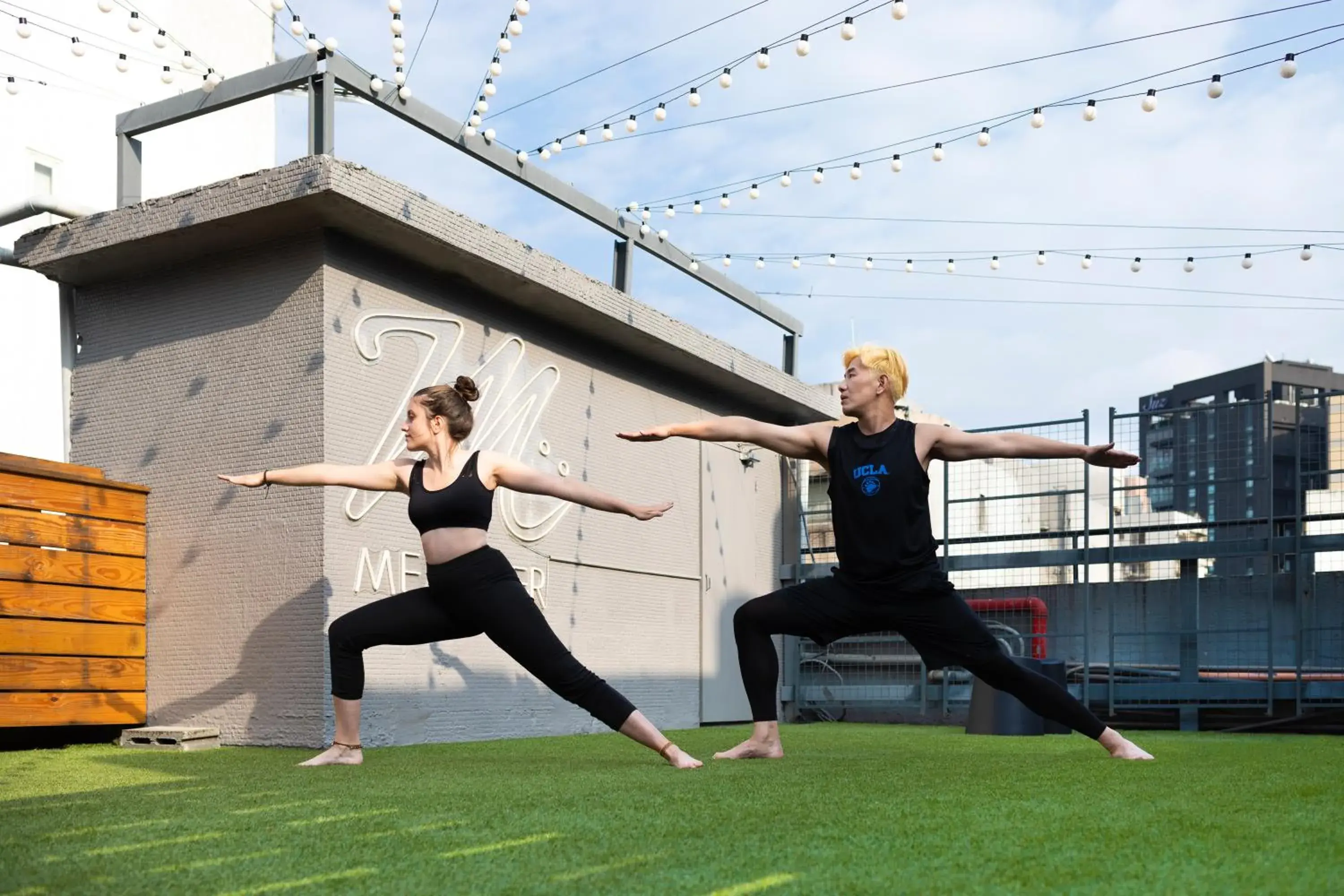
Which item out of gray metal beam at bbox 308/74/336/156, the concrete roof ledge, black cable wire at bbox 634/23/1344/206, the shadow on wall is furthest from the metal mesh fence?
gray metal beam at bbox 308/74/336/156

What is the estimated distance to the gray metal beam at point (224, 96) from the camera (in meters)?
6.89

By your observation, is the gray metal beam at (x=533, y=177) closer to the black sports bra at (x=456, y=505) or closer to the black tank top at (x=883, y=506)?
the black sports bra at (x=456, y=505)

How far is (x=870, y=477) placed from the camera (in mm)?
4828

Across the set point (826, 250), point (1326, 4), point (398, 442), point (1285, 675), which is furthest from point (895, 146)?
point (1285, 675)

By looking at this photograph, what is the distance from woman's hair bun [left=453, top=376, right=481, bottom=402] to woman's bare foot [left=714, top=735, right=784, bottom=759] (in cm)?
179

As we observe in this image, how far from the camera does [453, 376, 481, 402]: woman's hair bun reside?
4.93 meters

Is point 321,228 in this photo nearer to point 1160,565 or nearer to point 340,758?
point 340,758

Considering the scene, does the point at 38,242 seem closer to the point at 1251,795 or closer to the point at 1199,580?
the point at 1251,795

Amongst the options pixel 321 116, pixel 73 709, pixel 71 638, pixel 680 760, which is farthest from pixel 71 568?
pixel 680 760

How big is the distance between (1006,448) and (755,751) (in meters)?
1.64

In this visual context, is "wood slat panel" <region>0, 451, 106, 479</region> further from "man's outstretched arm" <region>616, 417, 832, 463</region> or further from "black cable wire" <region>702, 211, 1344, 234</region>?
"black cable wire" <region>702, 211, 1344, 234</region>

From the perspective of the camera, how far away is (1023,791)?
11.9ft

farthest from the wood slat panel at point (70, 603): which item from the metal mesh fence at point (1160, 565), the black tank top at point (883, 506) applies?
the metal mesh fence at point (1160, 565)

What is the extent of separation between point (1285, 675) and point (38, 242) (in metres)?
9.26
